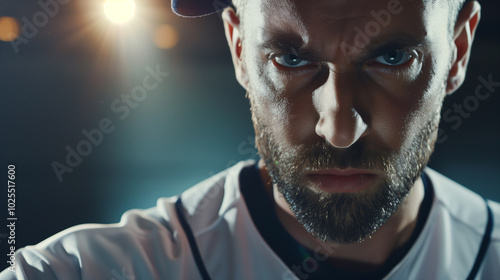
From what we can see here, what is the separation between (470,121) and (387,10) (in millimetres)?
507

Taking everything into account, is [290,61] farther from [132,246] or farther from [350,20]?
[132,246]

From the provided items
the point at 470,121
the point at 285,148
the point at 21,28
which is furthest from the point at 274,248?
the point at 21,28

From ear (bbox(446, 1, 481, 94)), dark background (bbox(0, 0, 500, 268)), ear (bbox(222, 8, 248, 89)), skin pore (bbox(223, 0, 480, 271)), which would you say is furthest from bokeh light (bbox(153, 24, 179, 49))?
ear (bbox(446, 1, 481, 94))

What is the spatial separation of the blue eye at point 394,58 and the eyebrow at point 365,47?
0.08 ft

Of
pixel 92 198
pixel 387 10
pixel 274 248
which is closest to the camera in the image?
pixel 387 10

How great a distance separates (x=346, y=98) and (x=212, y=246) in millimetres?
412

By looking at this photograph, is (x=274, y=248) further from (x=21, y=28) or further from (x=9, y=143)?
(x=21, y=28)

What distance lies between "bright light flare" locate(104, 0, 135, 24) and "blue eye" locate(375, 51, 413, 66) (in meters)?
0.60

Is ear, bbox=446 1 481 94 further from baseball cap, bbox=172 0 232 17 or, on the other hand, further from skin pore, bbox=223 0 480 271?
baseball cap, bbox=172 0 232 17

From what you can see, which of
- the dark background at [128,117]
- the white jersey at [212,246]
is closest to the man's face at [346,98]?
the white jersey at [212,246]

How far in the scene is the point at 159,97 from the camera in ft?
3.31

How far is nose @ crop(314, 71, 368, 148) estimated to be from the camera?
2.17 ft

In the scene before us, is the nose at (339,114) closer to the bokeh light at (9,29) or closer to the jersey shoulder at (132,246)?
the jersey shoulder at (132,246)

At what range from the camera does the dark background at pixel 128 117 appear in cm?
94
